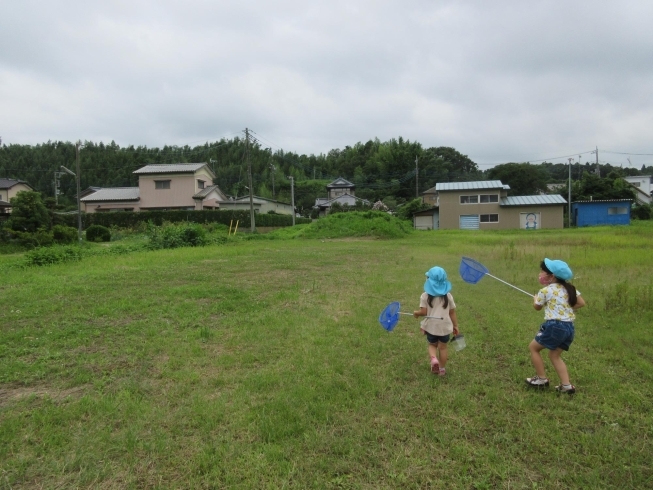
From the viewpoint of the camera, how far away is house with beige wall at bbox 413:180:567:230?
122 ft

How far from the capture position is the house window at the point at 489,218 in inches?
1508

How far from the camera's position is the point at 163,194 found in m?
38.2

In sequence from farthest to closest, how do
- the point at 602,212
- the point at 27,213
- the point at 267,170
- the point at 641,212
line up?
the point at 267,170 < the point at 641,212 < the point at 602,212 < the point at 27,213

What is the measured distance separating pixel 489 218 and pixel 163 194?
29.3 meters

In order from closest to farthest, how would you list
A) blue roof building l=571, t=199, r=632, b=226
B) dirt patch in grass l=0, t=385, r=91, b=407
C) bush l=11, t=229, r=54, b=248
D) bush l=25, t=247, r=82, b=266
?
1. dirt patch in grass l=0, t=385, r=91, b=407
2. bush l=25, t=247, r=82, b=266
3. bush l=11, t=229, r=54, b=248
4. blue roof building l=571, t=199, r=632, b=226

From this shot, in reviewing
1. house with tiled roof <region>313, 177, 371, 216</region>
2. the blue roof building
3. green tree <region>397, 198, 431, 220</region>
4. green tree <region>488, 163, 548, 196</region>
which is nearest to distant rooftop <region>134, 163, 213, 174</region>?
green tree <region>397, 198, 431, 220</region>

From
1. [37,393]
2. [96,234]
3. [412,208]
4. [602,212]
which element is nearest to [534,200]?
[602,212]

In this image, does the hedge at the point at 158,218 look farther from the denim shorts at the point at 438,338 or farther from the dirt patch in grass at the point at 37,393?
the denim shorts at the point at 438,338

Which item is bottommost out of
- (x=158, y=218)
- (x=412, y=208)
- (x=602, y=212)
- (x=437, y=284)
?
(x=437, y=284)

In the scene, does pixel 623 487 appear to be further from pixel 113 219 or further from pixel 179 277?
pixel 113 219

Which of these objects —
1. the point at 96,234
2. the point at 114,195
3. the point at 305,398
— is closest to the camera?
the point at 305,398

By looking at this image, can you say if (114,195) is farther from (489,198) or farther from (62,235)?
(489,198)

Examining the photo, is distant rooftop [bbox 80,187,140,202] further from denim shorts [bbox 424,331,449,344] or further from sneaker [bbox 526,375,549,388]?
sneaker [bbox 526,375,549,388]

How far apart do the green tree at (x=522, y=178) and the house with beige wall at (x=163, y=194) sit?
37.8m
